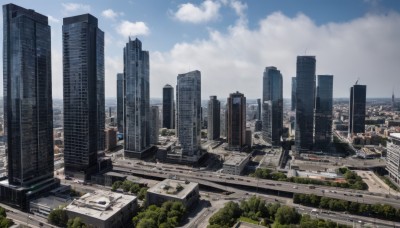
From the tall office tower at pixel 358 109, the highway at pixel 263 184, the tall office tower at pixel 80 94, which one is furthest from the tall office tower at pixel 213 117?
the tall office tower at pixel 358 109

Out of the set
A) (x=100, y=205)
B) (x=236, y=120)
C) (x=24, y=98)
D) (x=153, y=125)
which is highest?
(x=24, y=98)

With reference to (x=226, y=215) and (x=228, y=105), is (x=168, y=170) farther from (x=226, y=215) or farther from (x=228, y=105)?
(x=228, y=105)

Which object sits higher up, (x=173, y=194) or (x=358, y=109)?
(x=358, y=109)

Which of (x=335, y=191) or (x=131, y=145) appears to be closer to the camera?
(x=335, y=191)

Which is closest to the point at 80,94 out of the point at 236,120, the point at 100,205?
the point at 100,205

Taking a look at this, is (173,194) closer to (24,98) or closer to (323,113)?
(24,98)

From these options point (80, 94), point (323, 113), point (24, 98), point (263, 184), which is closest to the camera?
point (24, 98)

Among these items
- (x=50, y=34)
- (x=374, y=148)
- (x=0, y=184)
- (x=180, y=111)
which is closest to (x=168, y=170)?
(x=180, y=111)

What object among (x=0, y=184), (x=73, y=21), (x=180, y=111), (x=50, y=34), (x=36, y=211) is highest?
(x=73, y=21)
